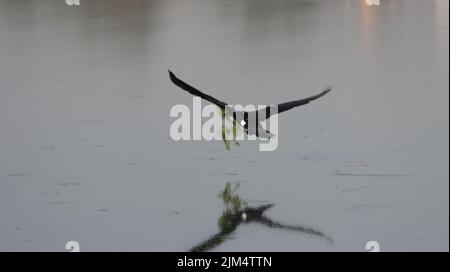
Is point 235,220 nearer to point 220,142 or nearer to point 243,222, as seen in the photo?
point 243,222

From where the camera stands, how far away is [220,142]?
10.4 metres

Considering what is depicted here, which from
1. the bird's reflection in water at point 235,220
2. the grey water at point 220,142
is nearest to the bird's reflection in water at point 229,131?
the grey water at point 220,142

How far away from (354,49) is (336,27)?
1.43m

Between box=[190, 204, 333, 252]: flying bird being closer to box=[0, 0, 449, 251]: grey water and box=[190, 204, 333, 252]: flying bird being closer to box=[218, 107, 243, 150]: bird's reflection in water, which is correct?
box=[0, 0, 449, 251]: grey water

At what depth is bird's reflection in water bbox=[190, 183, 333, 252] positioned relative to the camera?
860 cm

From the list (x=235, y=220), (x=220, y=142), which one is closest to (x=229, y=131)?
(x=220, y=142)

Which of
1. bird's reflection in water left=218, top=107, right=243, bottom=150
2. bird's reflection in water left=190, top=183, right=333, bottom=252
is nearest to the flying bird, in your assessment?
bird's reflection in water left=190, top=183, right=333, bottom=252

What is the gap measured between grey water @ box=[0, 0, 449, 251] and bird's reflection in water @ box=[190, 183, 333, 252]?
0.10 ft

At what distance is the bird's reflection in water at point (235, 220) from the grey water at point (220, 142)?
3cm

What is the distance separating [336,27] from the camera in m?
15.8
